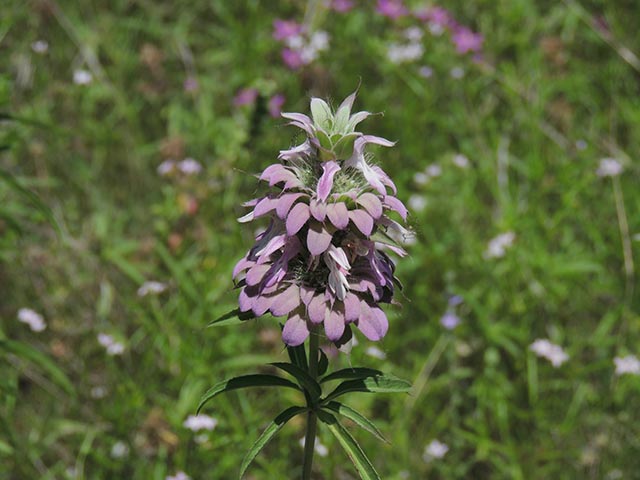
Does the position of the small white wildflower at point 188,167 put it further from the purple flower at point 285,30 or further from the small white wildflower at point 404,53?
the small white wildflower at point 404,53

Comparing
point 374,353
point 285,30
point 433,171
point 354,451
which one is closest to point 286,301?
point 354,451

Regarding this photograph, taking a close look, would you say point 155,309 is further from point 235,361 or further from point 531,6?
point 531,6

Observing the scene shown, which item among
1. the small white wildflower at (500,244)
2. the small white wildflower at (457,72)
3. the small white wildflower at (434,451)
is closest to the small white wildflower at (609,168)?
the small white wildflower at (500,244)

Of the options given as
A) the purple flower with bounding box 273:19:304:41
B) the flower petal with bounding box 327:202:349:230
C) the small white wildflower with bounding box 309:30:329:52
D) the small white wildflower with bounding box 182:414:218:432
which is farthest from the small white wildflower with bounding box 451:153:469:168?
the flower petal with bounding box 327:202:349:230

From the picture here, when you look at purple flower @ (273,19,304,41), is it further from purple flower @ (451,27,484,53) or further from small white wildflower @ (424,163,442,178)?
small white wildflower @ (424,163,442,178)

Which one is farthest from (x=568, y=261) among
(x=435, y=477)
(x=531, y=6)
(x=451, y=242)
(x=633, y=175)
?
(x=531, y=6)

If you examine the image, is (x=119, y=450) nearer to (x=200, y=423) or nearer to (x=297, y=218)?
(x=200, y=423)

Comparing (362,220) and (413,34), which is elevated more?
(413,34)

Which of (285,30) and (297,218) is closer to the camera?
(297,218)
